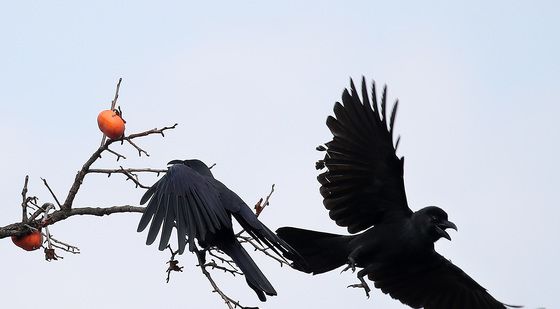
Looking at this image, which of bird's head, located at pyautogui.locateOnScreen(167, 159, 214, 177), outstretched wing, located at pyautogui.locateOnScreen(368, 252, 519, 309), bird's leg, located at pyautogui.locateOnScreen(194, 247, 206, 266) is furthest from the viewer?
outstretched wing, located at pyautogui.locateOnScreen(368, 252, 519, 309)

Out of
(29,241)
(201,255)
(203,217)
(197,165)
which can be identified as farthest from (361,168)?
(29,241)

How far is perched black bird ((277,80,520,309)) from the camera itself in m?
5.30

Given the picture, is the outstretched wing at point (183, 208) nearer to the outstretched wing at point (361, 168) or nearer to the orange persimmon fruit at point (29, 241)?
the orange persimmon fruit at point (29, 241)

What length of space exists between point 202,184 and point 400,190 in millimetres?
1301

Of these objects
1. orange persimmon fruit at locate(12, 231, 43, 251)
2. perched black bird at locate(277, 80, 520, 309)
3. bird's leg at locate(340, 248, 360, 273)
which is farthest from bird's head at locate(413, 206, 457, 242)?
orange persimmon fruit at locate(12, 231, 43, 251)

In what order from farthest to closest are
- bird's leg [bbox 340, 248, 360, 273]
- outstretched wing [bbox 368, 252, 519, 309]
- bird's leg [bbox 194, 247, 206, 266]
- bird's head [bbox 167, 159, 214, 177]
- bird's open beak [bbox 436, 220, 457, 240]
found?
outstretched wing [bbox 368, 252, 519, 309], bird's leg [bbox 340, 248, 360, 273], bird's open beak [bbox 436, 220, 457, 240], bird's head [bbox 167, 159, 214, 177], bird's leg [bbox 194, 247, 206, 266]

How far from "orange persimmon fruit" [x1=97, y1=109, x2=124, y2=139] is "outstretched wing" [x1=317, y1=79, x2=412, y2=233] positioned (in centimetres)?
159

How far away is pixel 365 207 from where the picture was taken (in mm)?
5473

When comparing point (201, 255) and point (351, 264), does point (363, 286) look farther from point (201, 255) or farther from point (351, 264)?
point (201, 255)

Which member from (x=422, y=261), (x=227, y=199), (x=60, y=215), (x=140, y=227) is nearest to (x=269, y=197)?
(x=227, y=199)

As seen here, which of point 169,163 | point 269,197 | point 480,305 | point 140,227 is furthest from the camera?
point 480,305

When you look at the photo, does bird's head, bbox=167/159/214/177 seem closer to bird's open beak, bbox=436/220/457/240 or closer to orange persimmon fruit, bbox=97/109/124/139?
orange persimmon fruit, bbox=97/109/124/139

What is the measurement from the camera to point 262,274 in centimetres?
A: 438

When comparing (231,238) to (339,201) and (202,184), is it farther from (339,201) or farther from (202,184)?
(339,201)
